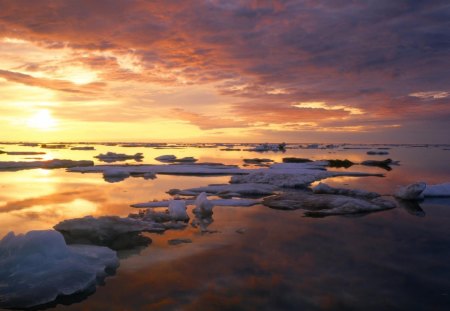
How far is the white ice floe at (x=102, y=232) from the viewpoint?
24.1 ft

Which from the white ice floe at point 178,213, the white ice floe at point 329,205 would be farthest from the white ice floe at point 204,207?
the white ice floe at point 329,205

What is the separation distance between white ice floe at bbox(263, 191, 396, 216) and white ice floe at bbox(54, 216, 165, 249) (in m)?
5.16

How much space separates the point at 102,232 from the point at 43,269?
79.2 inches

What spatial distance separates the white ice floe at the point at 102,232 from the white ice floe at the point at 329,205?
516cm

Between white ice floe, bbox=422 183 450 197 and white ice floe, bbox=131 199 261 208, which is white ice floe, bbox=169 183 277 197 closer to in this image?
white ice floe, bbox=131 199 261 208

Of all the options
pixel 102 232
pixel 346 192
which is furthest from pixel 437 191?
pixel 102 232

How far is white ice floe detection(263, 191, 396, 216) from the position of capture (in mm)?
10859

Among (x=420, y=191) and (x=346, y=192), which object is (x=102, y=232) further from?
(x=420, y=191)

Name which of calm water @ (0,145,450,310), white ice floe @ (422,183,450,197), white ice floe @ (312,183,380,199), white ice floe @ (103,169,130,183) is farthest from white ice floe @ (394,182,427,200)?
white ice floe @ (103,169,130,183)

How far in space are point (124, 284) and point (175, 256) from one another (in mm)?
1367

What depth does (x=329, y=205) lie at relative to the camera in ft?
37.5

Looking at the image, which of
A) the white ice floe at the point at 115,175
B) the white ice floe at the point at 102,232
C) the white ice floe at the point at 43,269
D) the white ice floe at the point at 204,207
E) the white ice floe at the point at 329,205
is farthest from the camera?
the white ice floe at the point at 115,175

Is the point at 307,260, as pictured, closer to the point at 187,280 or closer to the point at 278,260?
the point at 278,260

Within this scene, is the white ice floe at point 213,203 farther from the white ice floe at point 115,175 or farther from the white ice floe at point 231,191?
the white ice floe at point 115,175
